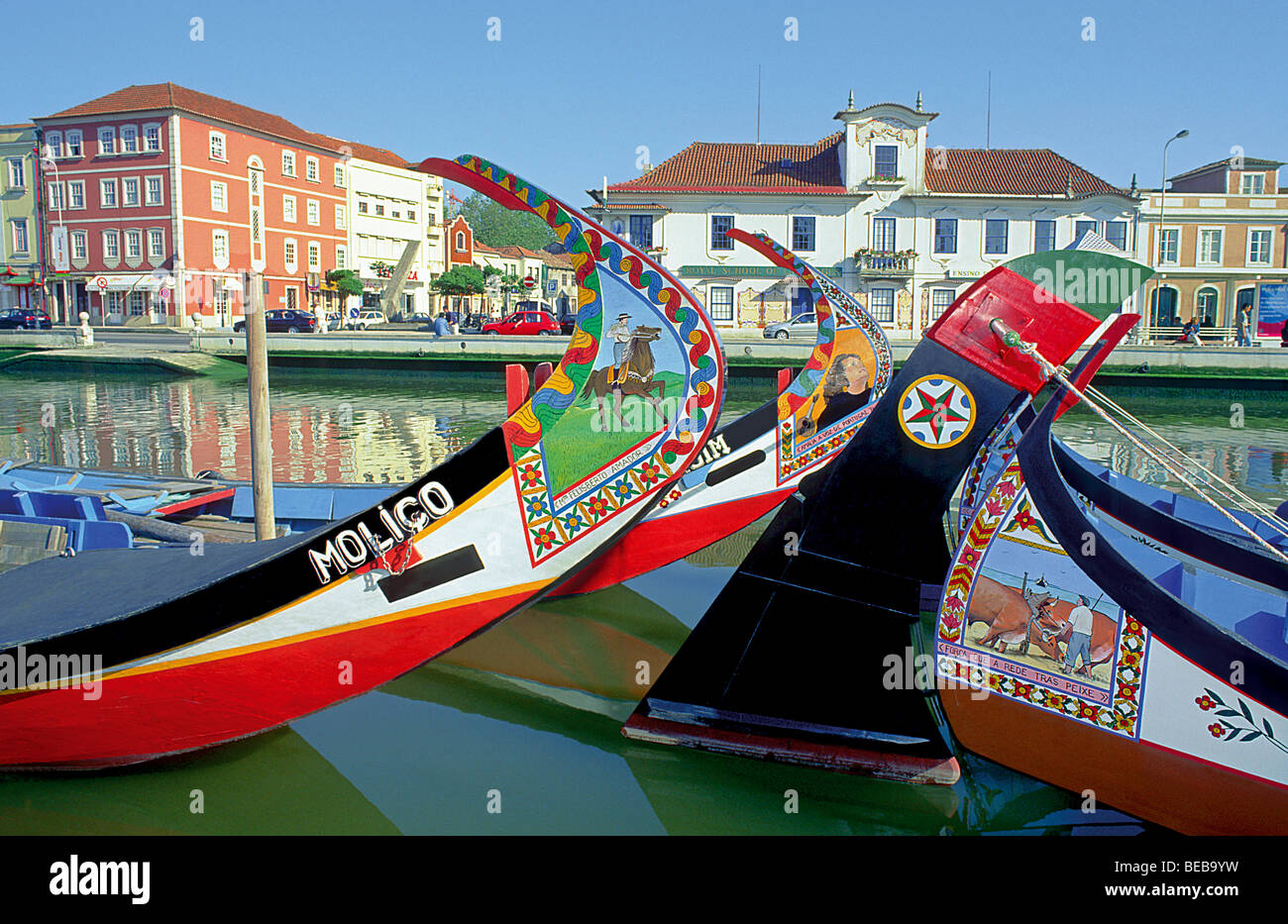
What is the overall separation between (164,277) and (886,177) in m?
29.7

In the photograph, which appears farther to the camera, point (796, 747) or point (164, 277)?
point (164, 277)

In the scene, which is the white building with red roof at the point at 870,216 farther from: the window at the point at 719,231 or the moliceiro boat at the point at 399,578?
the moliceiro boat at the point at 399,578

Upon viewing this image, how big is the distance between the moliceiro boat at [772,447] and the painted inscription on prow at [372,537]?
308 centimetres

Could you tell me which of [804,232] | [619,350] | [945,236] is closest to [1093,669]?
[619,350]

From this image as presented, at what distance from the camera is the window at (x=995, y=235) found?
1395 inches

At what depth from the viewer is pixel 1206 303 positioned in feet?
127

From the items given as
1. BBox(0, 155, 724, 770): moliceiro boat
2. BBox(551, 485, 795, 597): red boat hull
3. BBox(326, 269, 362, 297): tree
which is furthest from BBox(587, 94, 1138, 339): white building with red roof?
BBox(0, 155, 724, 770): moliceiro boat

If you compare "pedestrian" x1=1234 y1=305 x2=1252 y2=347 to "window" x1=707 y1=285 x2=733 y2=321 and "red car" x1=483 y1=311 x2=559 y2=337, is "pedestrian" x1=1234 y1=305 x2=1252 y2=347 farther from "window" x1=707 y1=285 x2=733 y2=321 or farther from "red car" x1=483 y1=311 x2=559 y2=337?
"red car" x1=483 y1=311 x2=559 y2=337

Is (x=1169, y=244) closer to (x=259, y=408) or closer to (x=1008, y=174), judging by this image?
(x=1008, y=174)

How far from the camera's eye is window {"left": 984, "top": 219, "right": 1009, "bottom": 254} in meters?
35.4

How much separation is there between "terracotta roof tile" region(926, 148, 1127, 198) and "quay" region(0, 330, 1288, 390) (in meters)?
10.1
